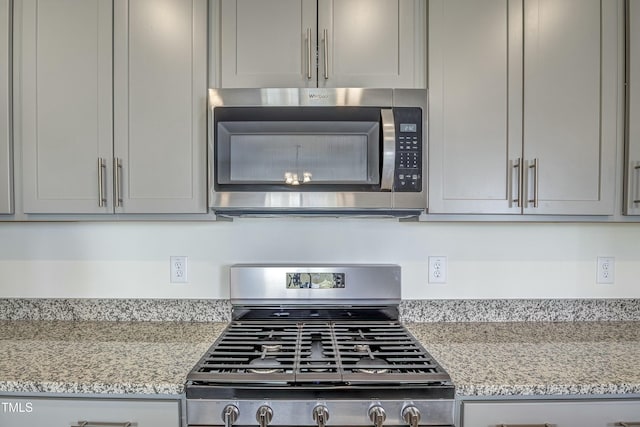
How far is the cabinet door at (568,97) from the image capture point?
4.61 feet

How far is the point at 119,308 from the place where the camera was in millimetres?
1722

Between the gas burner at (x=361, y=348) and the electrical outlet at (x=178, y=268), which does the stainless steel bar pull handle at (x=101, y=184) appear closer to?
the electrical outlet at (x=178, y=268)

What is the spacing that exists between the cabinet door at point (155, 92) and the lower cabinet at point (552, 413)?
126 cm

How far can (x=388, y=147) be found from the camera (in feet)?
4.34

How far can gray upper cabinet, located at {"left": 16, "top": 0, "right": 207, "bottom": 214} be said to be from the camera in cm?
140

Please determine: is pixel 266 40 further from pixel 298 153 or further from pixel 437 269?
pixel 437 269

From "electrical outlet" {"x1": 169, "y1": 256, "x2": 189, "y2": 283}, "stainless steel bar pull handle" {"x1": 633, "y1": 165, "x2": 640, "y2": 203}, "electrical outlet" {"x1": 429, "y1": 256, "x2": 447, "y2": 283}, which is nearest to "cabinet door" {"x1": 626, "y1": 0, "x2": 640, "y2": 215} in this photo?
"stainless steel bar pull handle" {"x1": 633, "y1": 165, "x2": 640, "y2": 203}

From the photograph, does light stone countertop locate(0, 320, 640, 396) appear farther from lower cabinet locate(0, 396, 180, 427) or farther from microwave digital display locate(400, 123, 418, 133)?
microwave digital display locate(400, 123, 418, 133)

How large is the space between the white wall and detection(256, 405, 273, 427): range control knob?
0.77 meters

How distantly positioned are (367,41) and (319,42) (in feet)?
0.59

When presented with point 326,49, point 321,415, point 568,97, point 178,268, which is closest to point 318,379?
point 321,415

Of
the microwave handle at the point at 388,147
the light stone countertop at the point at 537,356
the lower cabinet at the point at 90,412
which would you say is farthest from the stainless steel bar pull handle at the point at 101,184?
the light stone countertop at the point at 537,356

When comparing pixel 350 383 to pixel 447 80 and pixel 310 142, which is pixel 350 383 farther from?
pixel 447 80

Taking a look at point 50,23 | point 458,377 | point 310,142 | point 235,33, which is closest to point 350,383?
point 458,377
